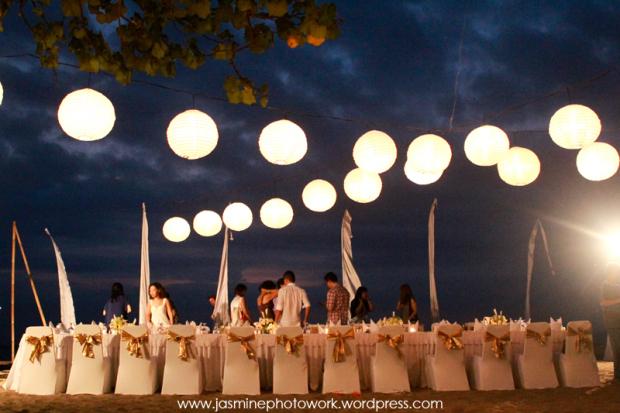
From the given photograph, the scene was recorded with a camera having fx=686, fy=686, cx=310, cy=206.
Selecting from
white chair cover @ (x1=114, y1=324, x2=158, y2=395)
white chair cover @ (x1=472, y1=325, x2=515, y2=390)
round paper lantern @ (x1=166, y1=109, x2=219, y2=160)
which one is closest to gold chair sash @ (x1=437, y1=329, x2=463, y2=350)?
white chair cover @ (x1=472, y1=325, x2=515, y2=390)

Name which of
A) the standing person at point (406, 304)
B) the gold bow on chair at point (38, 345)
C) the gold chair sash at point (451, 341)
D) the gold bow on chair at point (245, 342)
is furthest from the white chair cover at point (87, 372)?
the standing person at point (406, 304)

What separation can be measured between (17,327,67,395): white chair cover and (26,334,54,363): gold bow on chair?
2 centimetres

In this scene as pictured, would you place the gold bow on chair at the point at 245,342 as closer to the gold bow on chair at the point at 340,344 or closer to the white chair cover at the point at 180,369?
the white chair cover at the point at 180,369

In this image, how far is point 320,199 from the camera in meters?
9.13

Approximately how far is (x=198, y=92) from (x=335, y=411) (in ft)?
13.9

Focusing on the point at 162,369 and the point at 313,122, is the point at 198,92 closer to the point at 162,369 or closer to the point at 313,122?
the point at 162,369

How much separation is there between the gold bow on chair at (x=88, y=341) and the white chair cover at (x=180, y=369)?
0.80 meters

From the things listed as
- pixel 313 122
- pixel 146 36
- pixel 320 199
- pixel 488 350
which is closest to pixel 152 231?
pixel 313 122

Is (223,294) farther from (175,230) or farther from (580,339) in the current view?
(580,339)

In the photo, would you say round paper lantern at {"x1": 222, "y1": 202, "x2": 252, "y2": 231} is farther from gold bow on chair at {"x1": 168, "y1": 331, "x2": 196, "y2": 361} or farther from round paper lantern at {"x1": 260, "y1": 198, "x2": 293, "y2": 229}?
gold bow on chair at {"x1": 168, "y1": 331, "x2": 196, "y2": 361}

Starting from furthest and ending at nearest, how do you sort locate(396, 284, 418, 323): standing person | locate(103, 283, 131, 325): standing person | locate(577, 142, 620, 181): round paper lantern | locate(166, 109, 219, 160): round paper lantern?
locate(103, 283, 131, 325): standing person < locate(396, 284, 418, 323): standing person < locate(577, 142, 620, 181): round paper lantern < locate(166, 109, 219, 160): round paper lantern

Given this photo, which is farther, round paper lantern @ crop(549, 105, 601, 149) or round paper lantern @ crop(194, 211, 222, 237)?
round paper lantern @ crop(194, 211, 222, 237)

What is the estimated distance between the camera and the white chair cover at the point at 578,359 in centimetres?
801

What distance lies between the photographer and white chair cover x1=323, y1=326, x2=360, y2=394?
771 centimetres
